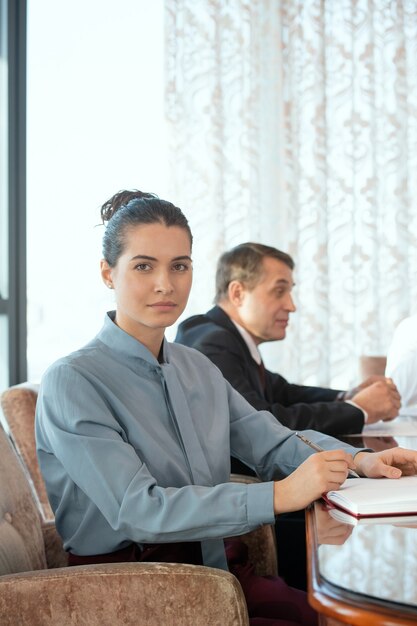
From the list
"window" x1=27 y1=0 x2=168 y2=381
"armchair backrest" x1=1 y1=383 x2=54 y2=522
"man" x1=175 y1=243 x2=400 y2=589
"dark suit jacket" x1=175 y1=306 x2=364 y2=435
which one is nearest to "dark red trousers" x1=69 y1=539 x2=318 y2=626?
"man" x1=175 y1=243 x2=400 y2=589

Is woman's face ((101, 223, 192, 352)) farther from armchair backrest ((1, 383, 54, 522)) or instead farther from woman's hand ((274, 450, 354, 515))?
armchair backrest ((1, 383, 54, 522))

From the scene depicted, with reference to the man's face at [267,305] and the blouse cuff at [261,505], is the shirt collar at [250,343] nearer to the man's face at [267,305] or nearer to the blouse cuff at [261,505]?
the man's face at [267,305]

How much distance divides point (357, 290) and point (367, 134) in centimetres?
80

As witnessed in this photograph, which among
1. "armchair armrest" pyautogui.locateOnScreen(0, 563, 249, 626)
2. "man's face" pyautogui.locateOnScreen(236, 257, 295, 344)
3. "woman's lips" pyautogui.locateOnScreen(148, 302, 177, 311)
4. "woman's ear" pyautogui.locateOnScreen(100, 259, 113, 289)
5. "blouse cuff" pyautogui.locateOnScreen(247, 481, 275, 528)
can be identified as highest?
"woman's ear" pyautogui.locateOnScreen(100, 259, 113, 289)

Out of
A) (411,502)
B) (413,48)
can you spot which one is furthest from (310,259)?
(411,502)

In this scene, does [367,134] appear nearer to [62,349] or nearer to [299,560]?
[62,349]

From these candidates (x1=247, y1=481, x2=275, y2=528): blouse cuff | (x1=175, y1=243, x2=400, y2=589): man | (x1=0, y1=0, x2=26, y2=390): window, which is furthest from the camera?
(x1=0, y1=0, x2=26, y2=390): window

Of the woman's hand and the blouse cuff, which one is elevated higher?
the woman's hand

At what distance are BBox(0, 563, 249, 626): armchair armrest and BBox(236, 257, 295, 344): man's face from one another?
1.53 metres

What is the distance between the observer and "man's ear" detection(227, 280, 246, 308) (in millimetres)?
2689

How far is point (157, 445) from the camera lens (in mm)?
1465

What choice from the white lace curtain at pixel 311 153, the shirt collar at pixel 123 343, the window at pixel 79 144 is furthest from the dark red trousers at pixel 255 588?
the white lace curtain at pixel 311 153

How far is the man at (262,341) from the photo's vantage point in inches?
90.7

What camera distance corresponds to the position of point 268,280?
2.69 meters
